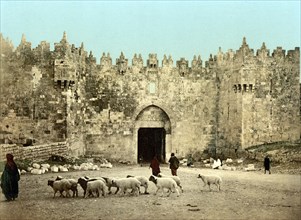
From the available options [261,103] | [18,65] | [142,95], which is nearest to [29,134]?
[18,65]

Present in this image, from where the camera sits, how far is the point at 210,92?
88.6 ft

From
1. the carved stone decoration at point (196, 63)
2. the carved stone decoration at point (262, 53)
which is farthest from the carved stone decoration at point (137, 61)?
the carved stone decoration at point (262, 53)

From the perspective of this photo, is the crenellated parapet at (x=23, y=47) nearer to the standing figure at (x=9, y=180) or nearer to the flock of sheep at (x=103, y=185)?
the flock of sheep at (x=103, y=185)

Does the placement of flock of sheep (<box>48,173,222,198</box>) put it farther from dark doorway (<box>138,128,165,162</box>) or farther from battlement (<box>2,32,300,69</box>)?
dark doorway (<box>138,128,165,162</box>)

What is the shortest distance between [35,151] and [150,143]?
38.3ft

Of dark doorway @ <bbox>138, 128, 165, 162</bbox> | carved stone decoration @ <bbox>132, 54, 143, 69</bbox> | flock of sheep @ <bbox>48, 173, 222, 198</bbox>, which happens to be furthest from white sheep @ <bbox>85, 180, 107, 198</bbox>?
dark doorway @ <bbox>138, 128, 165, 162</bbox>

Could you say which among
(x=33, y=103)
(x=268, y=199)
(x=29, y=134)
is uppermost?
(x=33, y=103)

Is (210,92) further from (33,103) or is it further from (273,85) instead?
(33,103)

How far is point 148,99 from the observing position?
2670 cm

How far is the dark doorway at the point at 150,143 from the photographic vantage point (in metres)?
29.1

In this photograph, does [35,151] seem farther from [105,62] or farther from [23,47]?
[105,62]

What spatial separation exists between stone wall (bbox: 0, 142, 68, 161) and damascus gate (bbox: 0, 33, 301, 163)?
761 millimetres

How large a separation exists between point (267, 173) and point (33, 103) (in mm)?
12339

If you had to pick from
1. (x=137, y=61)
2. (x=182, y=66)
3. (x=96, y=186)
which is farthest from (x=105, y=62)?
(x=96, y=186)
